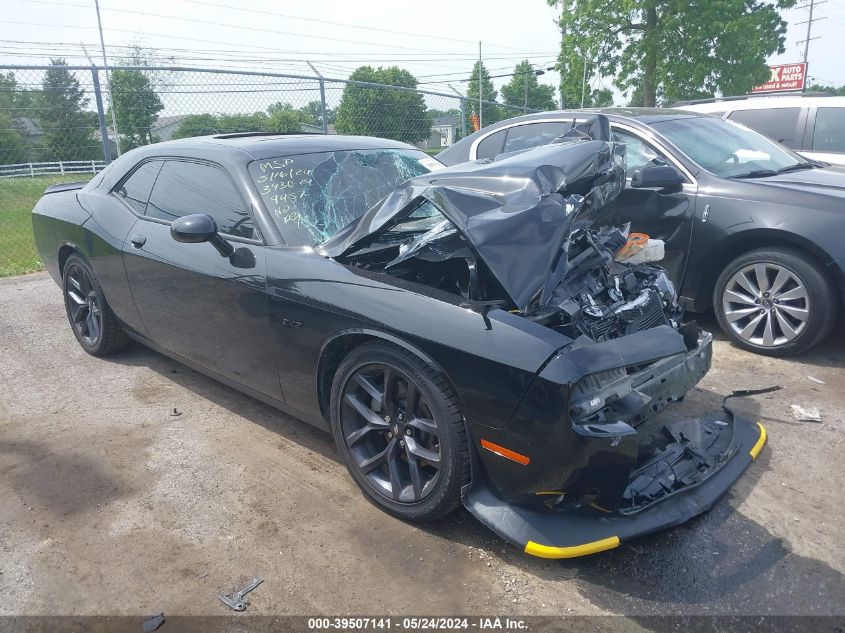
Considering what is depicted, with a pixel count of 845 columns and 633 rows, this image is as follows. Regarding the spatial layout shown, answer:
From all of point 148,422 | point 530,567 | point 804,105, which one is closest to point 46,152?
point 148,422

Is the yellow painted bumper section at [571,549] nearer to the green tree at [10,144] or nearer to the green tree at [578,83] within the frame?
the green tree at [10,144]

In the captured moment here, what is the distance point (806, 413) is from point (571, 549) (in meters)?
2.18

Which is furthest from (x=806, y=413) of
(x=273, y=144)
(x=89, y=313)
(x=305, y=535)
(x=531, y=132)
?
(x=89, y=313)

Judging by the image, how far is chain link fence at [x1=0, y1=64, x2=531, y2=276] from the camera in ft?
26.1

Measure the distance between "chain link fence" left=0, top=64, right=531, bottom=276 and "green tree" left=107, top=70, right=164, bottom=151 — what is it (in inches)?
0.5

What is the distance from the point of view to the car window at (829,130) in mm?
6953

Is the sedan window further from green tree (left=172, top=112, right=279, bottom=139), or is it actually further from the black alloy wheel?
green tree (left=172, top=112, right=279, bottom=139)

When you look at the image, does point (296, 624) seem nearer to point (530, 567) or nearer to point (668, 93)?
point (530, 567)

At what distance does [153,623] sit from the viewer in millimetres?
2271

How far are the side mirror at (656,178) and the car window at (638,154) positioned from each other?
1.32ft

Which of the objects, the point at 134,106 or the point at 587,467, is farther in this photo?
the point at 134,106

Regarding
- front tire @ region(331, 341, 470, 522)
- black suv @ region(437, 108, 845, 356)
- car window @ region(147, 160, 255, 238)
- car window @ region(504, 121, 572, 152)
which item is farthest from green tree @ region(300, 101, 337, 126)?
front tire @ region(331, 341, 470, 522)

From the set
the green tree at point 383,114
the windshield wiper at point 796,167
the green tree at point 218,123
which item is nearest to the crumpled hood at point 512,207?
the windshield wiper at point 796,167

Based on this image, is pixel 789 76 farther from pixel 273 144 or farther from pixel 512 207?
pixel 512 207
